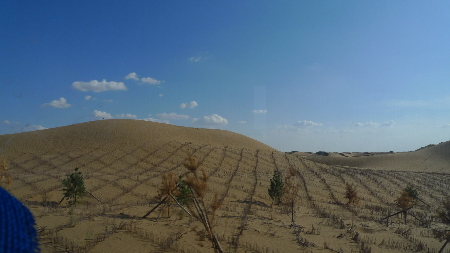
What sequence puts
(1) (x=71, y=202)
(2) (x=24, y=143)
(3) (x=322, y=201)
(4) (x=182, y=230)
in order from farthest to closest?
(2) (x=24, y=143) < (3) (x=322, y=201) < (1) (x=71, y=202) < (4) (x=182, y=230)

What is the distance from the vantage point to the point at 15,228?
5.51ft

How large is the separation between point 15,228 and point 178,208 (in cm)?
844

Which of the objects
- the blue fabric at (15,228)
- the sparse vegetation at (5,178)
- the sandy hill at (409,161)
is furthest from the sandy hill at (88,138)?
the sandy hill at (409,161)

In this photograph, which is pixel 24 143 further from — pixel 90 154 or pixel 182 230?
pixel 182 230

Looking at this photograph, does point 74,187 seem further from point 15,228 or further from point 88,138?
point 88,138

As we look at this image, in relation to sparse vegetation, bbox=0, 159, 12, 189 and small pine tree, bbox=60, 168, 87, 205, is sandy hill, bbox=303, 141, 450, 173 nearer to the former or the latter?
small pine tree, bbox=60, 168, 87, 205

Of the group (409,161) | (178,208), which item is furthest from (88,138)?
(409,161)

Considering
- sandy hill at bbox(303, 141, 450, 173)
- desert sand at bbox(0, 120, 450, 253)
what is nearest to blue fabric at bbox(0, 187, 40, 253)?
desert sand at bbox(0, 120, 450, 253)

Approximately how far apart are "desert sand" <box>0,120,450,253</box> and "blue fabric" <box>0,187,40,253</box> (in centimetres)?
325

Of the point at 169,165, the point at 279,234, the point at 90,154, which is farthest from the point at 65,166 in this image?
the point at 279,234

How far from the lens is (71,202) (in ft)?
34.5

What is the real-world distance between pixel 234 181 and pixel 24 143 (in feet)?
75.0

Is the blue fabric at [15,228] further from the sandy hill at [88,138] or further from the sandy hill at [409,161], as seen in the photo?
the sandy hill at [409,161]

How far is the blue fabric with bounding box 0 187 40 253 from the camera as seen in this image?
154cm
